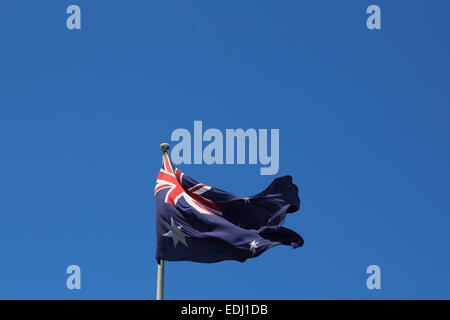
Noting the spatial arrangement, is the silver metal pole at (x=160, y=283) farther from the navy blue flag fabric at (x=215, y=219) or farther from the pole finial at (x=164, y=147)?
the pole finial at (x=164, y=147)

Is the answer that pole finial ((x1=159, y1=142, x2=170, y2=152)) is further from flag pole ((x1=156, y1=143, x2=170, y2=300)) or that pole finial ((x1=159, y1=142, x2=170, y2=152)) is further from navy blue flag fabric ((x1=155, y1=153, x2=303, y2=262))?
flag pole ((x1=156, y1=143, x2=170, y2=300))

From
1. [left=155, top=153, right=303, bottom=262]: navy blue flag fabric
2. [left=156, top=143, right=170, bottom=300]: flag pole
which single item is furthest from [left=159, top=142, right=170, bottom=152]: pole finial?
[left=156, top=143, right=170, bottom=300]: flag pole

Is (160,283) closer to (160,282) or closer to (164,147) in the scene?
(160,282)

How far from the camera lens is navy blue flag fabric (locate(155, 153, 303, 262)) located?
98.5ft

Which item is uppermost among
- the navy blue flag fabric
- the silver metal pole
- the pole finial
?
the pole finial

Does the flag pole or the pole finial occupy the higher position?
the pole finial

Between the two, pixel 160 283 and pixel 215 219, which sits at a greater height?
pixel 215 219

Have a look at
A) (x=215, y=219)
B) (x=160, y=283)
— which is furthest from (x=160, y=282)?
(x=215, y=219)

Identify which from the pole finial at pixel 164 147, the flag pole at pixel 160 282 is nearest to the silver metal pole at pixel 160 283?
the flag pole at pixel 160 282

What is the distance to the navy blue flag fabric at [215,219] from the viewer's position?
30016mm

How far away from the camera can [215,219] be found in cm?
3133
